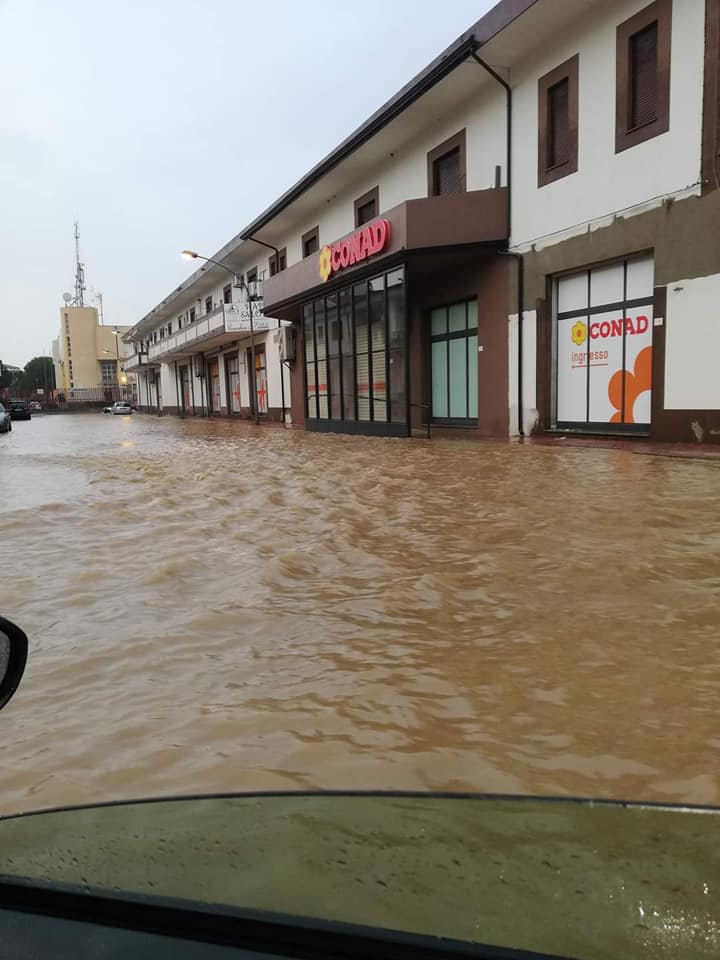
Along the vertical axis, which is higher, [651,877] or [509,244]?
[509,244]

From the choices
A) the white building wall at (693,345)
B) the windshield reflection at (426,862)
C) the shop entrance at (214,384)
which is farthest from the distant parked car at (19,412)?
the windshield reflection at (426,862)

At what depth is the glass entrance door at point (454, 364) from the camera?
671 inches

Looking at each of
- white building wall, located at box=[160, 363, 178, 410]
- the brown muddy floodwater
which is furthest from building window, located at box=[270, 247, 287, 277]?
white building wall, located at box=[160, 363, 178, 410]

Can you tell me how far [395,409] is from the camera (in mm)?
17875

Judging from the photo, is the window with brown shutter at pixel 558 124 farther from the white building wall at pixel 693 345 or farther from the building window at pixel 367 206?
the building window at pixel 367 206

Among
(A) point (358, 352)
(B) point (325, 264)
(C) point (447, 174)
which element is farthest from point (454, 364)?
(B) point (325, 264)

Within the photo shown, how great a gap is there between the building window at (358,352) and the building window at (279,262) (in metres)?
5.88

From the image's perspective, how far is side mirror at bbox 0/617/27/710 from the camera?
4.33 ft

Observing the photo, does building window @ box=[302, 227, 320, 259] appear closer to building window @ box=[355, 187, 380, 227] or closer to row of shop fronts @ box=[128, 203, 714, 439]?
row of shop fronts @ box=[128, 203, 714, 439]

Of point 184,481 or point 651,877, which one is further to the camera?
point 184,481

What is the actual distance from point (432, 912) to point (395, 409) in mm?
17130

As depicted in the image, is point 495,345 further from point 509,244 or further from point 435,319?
point 435,319

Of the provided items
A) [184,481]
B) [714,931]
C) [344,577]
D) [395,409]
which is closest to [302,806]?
[714,931]

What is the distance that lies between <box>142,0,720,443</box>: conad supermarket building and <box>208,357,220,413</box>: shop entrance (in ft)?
64.8
